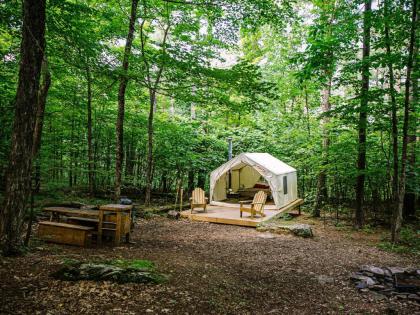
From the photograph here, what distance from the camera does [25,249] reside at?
4270mm

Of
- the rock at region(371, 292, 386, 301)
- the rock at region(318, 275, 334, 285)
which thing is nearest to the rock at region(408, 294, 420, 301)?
the rock at region(371, 292, 386, 301)

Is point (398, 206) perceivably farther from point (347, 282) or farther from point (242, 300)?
point (242, 300)

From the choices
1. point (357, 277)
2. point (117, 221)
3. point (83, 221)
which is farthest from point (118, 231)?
point (357, 277)

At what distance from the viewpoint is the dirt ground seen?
3.20 metres

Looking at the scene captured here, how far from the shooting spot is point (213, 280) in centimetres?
441

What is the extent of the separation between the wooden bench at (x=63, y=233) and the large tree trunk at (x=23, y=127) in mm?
1235

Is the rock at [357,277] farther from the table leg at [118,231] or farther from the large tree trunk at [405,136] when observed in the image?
the table leg at [118,231]

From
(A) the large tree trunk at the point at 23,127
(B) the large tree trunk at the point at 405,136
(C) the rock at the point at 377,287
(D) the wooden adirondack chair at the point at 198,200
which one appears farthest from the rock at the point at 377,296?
(D) the wooden adirondack chair at the point at 198,200

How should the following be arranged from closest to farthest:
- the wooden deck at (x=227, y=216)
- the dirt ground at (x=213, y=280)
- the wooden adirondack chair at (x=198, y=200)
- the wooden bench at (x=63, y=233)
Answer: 1. the dirt ground at (x=213, y=280)
2. the wooden bench at (x=63, y=233)
3. the wooden deck at (x=227, y=216)
4. the wooden adirondack chair at (x=198, y=200)

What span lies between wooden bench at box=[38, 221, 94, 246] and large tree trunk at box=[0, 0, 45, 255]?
4.05 feet

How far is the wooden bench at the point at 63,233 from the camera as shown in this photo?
5.25 metres

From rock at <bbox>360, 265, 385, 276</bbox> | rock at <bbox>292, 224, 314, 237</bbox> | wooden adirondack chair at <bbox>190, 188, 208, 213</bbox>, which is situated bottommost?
rock at <bbox>360, 265, 385, 276</bbox>

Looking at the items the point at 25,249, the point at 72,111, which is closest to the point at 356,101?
the point at 25,249

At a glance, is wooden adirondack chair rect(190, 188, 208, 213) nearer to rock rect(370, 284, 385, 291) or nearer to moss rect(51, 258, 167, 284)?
moss rect(51, 258, 167, 284)
